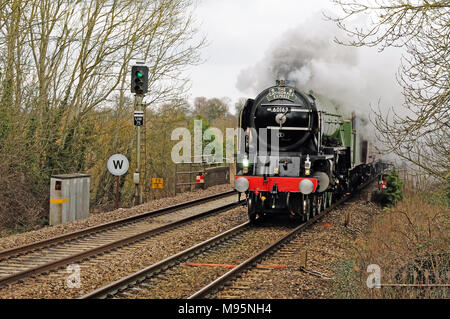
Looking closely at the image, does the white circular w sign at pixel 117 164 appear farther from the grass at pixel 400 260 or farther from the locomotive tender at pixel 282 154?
the grass at pixel 400 260

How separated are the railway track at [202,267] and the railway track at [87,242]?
1.70 meters

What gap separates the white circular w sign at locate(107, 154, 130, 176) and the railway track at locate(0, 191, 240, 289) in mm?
1733

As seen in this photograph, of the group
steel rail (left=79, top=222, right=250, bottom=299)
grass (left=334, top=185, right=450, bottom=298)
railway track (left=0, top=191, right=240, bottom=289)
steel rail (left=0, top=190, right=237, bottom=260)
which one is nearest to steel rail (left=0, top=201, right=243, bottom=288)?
railway track (left=0, top=191, right=240, bottom=289)

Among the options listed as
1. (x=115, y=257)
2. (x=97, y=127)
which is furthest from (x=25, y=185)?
(x=115, y=257)

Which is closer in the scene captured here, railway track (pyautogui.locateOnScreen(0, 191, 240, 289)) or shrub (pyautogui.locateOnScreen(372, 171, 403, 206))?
railway track (pyautogui.locateOnScreen(0, 191, 240, 289))

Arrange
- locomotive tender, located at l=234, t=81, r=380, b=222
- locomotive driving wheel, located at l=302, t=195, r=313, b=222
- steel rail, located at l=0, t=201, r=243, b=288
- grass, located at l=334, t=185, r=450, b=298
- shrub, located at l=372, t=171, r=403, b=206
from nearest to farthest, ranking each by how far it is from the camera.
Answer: grass, located at l=334, t=185, r=450, b=298
steel rail, located at l=0, t=201, r=243, b=288
locomotive tender, located at l=234, t=81, r=380, b=222
locomotive driving wheel, located at l=302, t=195, r=313, b=222
shrub, located at l=372, t=171, r=403, b=206

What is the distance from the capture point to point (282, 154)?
1278 centimetres

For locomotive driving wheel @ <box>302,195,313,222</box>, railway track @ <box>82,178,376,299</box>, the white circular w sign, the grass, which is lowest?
railway track @ <box>82,178,376,299</box>

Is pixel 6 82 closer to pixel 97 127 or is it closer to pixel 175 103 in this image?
pixel 97 127

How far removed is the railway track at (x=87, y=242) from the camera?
8453 millimetres

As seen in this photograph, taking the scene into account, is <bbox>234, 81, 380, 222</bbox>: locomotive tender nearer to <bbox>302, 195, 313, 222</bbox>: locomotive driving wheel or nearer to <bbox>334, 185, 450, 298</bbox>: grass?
<bbox>302, 195, 313, 222</bbox>: locomotive driving wheel

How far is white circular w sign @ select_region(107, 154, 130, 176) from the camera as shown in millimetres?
15438

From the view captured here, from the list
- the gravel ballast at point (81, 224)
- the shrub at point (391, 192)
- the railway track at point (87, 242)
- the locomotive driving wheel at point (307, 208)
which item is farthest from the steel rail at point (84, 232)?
the shrub at point (391, 192)

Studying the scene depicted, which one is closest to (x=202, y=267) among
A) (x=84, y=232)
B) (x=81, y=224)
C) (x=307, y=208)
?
(x=84, y=232)
